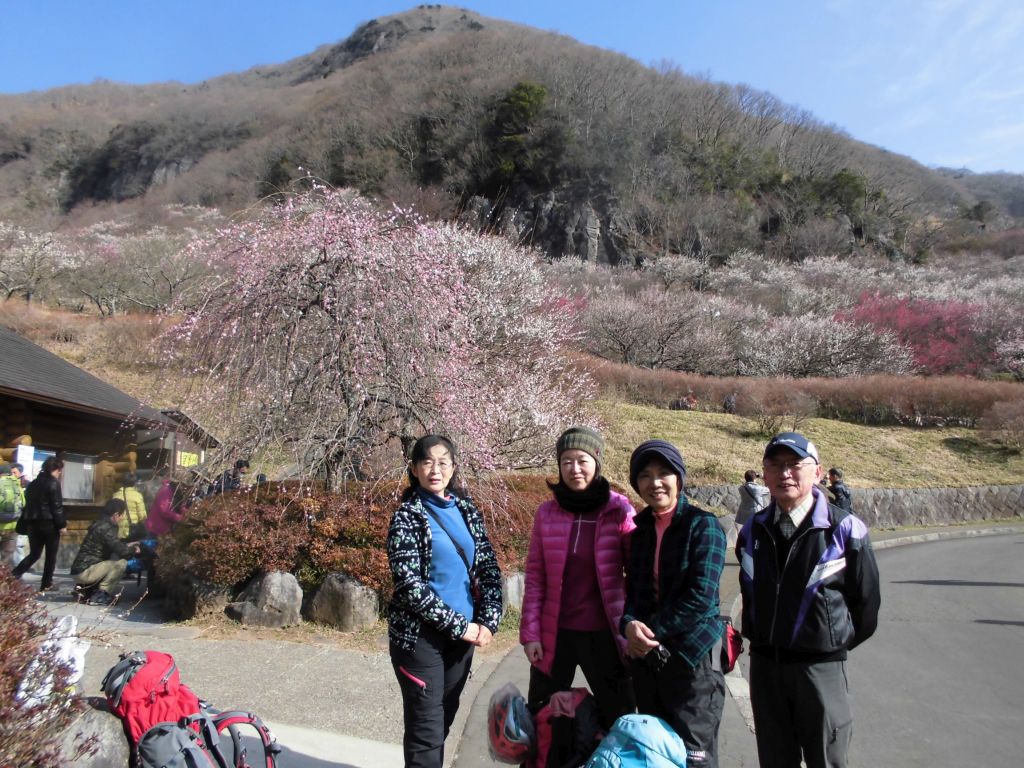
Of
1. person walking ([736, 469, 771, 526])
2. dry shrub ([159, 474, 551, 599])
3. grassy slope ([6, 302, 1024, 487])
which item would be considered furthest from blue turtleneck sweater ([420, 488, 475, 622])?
grassy slope ([6, 302, 1024, 487])

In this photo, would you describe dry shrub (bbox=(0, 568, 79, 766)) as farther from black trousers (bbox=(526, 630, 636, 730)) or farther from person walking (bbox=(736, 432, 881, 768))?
person walking (bbox=(736, 432, 881, 768))

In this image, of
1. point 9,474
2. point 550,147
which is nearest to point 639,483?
point 9,474

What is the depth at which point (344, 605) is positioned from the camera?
6113 millimetres

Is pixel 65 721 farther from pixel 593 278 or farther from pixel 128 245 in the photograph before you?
pixel 593 278

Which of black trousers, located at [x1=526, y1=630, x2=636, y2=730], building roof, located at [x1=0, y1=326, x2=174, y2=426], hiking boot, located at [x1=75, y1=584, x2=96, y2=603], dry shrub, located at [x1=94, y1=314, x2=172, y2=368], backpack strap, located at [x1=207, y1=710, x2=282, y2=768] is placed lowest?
hiking boot, located at [x1=75, y1=584, x2=96, y2=603]

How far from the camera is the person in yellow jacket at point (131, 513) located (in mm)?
9095

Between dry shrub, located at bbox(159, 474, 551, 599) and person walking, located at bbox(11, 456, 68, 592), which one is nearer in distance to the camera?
dry shrub, located at bbox(159, 474, 551, 599)

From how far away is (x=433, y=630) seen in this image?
2932mm

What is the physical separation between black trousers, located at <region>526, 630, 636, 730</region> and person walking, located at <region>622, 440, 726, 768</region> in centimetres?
15

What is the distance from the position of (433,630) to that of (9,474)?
27.9 feet

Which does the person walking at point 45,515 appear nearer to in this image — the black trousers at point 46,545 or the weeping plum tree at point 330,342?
the black trousers at point 46,545

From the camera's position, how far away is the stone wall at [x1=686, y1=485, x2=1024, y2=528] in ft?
48.2

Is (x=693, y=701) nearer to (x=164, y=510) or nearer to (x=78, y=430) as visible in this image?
(x=164, y=510)

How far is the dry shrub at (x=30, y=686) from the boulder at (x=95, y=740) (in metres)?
0.10
